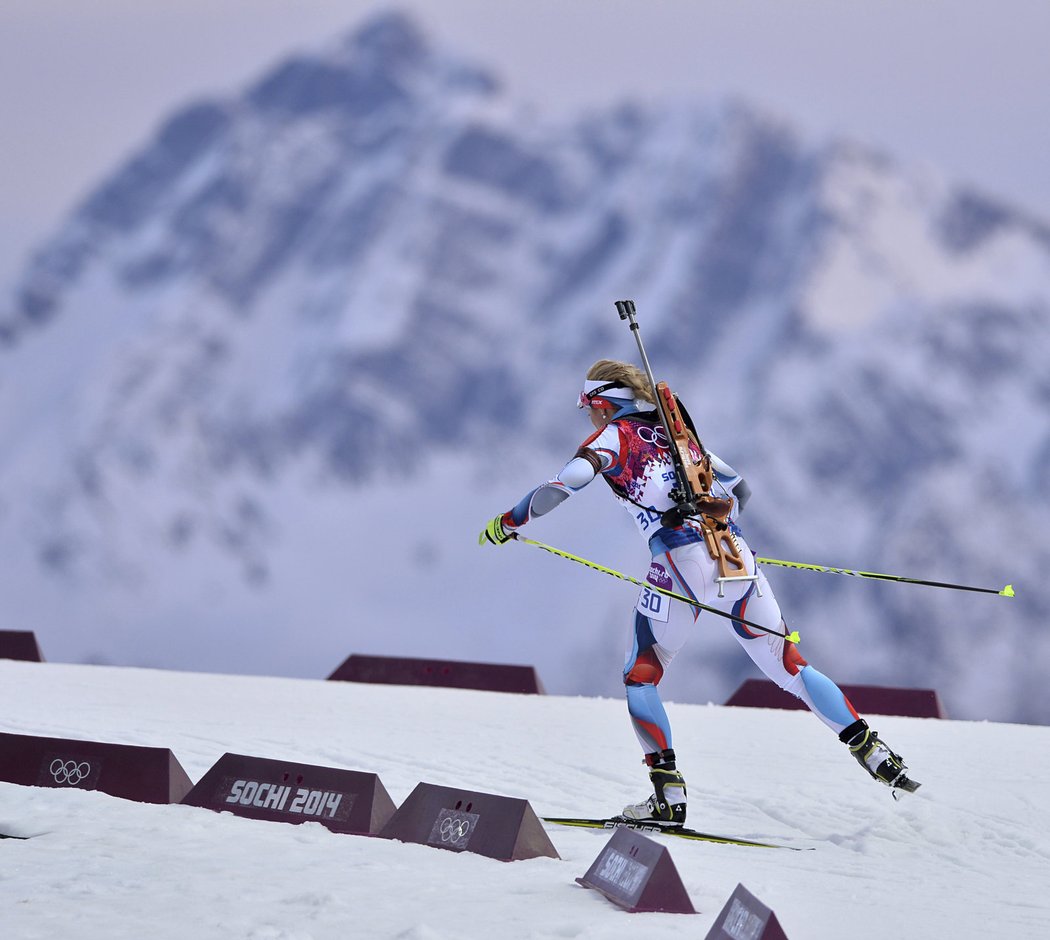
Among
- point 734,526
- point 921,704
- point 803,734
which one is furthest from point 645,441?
point 921,704

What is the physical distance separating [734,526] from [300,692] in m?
5.13

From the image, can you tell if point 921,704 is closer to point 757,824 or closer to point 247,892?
point 757,824

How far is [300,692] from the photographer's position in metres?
10.1

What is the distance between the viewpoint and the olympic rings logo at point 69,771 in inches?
212

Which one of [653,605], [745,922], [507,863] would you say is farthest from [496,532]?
[745,922]

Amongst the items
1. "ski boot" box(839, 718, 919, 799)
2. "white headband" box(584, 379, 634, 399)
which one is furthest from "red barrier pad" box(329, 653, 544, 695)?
"ski boot" box(839, 718, 919, 799)

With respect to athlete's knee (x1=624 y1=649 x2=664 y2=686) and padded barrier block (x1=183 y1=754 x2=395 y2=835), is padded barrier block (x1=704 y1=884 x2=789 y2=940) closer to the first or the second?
padded barrier block (x1=183 y1=754 x2=395 y2=835)

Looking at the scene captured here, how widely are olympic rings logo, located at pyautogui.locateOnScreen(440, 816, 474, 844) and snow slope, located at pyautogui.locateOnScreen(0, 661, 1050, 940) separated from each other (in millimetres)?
116

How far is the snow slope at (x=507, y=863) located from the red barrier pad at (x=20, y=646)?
6.61ft

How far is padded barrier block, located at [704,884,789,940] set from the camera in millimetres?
3260

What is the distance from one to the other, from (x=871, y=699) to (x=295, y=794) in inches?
242

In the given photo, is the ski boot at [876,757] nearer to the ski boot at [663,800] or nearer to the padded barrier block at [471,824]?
the ski boot at [663,800]

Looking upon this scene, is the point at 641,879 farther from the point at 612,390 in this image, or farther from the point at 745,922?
the point at 612,390

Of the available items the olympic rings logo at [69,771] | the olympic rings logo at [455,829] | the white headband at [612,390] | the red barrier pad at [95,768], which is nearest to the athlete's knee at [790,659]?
the white headband at [612,390]
